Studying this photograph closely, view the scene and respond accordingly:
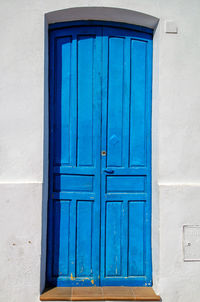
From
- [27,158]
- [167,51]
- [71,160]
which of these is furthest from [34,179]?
[167,51]

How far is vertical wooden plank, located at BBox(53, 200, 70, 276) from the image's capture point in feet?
10.7

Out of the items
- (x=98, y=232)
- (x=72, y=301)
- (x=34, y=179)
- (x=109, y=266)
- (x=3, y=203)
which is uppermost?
(x=34, y=179)

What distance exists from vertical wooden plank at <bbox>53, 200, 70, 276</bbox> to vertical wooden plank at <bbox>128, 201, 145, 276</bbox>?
2.36 ft

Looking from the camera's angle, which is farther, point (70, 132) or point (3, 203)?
point (70, 132)

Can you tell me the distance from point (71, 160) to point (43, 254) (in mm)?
1074

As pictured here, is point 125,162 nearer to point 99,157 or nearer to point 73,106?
point 99,157

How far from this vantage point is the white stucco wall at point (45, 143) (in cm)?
304

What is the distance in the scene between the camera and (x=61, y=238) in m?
3.28

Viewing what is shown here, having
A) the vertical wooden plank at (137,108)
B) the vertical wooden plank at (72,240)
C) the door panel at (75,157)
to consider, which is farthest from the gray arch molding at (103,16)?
the vertical wooden plank at (72,240)

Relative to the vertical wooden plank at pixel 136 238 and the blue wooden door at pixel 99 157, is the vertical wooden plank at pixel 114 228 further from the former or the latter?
the vertical wooden plank at pixel 136 238

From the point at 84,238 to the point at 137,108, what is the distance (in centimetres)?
161

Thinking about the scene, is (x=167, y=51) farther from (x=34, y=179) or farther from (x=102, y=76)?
(x=34, y=179)

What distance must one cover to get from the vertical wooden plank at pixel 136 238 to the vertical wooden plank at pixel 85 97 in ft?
2.41

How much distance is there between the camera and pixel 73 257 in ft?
10.7
